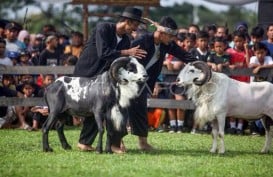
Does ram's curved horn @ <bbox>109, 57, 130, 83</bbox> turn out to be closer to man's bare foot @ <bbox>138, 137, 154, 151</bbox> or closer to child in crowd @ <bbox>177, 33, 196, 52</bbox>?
man's bare foot @ <bbox>138, 137, 154, 151</bbox>

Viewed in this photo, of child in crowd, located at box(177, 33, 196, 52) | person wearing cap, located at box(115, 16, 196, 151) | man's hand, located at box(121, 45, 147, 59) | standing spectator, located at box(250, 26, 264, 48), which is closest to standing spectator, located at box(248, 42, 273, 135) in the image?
standing spectator, located at box(250, 26, 264, 48)

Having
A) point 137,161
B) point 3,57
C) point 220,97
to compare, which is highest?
point 3,57

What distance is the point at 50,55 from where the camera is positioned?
1823 cm

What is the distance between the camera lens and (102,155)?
39.1 ft

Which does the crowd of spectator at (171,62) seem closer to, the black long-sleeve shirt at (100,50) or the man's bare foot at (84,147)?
the black long-sleeve shirt at (100,50)

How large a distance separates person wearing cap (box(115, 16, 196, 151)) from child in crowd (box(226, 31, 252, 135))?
12.5 ft

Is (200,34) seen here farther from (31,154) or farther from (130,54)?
(31,154)

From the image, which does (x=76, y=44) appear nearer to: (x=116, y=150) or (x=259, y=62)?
(x=259, y=62)

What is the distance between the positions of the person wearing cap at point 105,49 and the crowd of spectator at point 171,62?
148 inches

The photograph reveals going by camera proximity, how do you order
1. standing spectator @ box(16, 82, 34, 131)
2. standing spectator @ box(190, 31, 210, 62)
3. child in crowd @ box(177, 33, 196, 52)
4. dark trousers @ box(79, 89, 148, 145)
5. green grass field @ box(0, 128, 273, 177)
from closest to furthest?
green grass field @ box(0, 128, 273, 177) → dark trousers @ box(79, 89, 148, 145) → standing spectator @ box(190, 31, 210, 62) → standing spectator @ box(16, 82, 34, 131) → child in crowd @ box(177, 33, 196, 52)

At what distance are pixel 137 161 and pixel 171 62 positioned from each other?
19.8 feet

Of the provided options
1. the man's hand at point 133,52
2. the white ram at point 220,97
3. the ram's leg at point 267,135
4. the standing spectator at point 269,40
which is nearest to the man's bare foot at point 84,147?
the man's hand at point 133,52

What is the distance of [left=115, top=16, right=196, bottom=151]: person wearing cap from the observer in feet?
42.2

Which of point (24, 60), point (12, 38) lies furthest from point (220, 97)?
point (12, 38)
